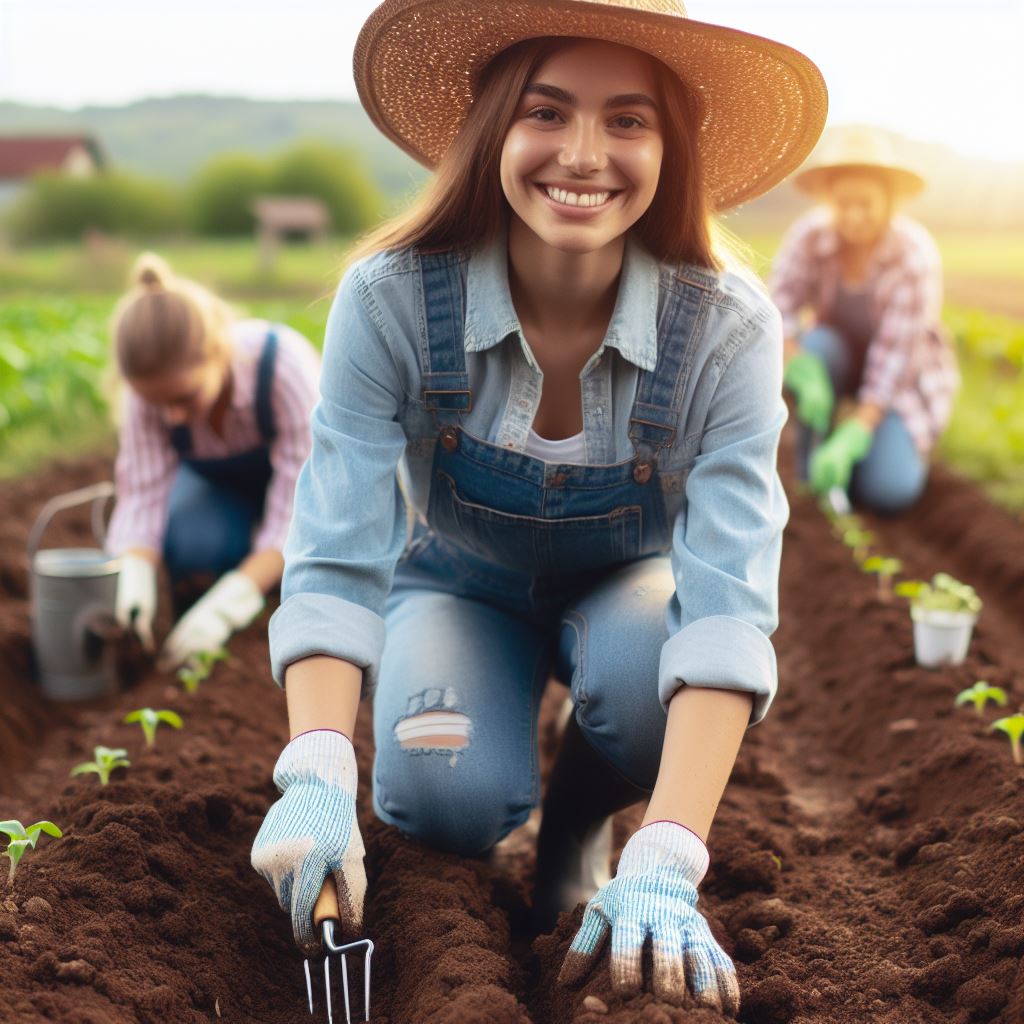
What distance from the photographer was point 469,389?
1897mm

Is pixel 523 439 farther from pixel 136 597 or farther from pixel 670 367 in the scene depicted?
pixel 136 597

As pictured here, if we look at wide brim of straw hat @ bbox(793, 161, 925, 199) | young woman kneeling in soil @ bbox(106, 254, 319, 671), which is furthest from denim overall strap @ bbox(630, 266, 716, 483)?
wide brim of straw hat @ bbox(793, 161, 925, 199)

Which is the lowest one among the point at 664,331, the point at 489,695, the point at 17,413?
the point at 17,413

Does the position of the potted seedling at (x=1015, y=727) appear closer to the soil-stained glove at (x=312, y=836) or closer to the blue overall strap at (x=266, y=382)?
the soil-stained glove at (x=312, y=836)

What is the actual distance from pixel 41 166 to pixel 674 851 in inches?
1301

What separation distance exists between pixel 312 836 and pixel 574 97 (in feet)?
3.56

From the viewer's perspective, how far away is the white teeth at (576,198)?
1738 millimetres

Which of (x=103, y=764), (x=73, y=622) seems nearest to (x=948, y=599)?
(x=103, y=764)

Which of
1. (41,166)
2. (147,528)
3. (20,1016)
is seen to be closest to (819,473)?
(147,528)

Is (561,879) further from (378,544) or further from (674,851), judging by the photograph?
(378,544)

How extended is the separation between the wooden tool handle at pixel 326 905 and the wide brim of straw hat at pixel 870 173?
13.6 ft

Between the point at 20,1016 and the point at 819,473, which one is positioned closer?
the point at 20,1016

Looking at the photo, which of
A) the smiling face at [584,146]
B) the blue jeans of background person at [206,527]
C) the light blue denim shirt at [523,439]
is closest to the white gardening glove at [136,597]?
the blue jeans of background person at [206,527]

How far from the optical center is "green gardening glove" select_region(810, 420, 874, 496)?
4.41 m
